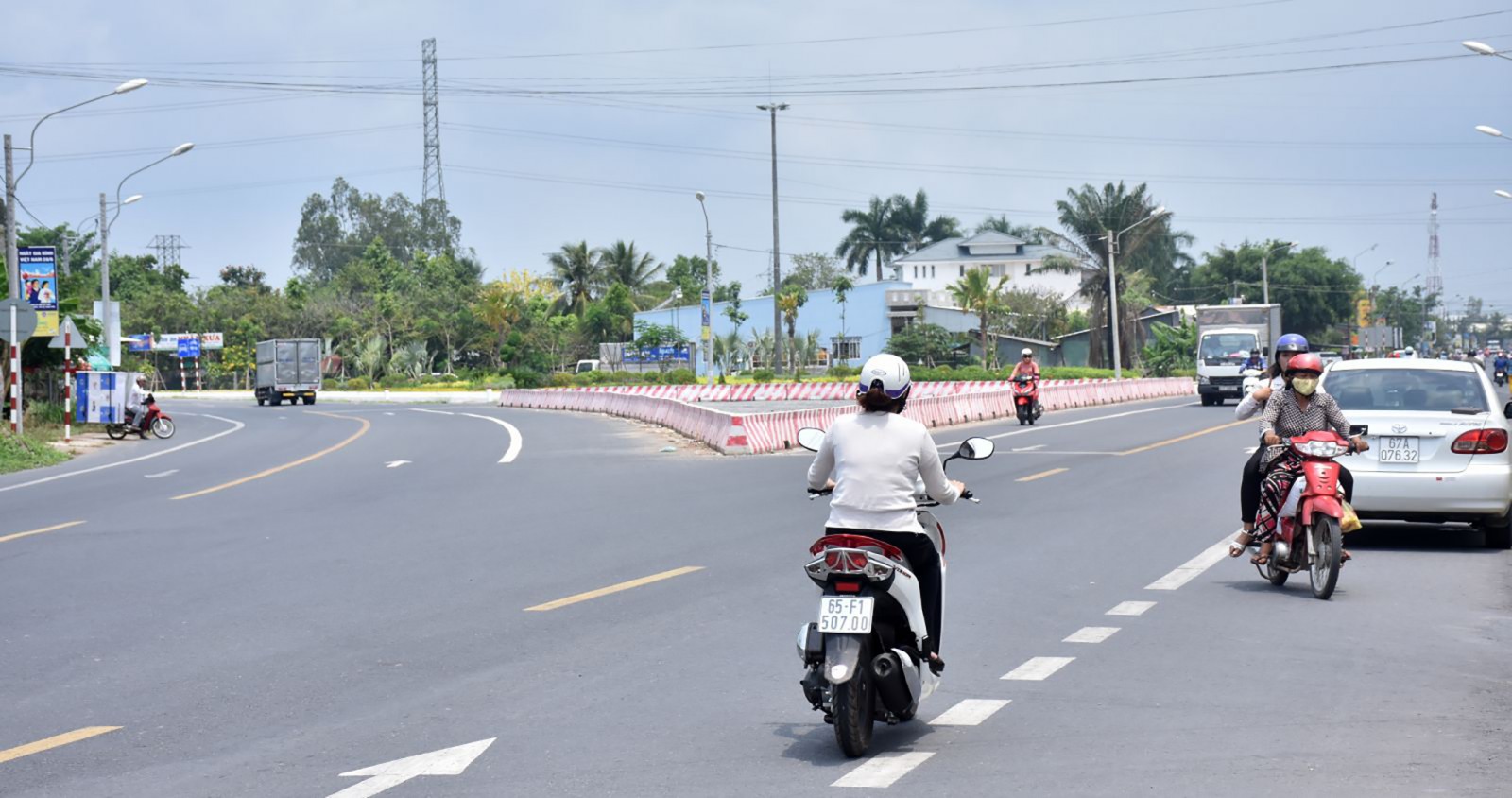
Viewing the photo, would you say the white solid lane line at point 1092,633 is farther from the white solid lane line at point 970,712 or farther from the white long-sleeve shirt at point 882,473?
the white long-sleeve shirt at point 882,473

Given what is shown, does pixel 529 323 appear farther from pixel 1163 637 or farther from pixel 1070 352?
pixel 1163 637

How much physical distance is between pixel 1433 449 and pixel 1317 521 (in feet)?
9.51

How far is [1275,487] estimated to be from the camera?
10.8 metres

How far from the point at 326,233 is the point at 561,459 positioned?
408 ft

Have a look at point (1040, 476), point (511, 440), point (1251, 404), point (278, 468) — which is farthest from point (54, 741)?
point (511, 440)

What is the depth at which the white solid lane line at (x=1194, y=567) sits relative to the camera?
36.4 feet

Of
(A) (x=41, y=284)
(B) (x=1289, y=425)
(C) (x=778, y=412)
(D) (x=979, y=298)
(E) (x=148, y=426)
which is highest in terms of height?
(D) (x=979, y=298)

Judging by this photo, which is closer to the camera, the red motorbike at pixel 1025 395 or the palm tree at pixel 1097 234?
the red motorbike at pixel 1025 395

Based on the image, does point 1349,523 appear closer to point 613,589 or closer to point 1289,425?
point 1289,425

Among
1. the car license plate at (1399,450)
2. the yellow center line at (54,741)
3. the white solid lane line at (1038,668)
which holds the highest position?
the car license plate at (1399,450)

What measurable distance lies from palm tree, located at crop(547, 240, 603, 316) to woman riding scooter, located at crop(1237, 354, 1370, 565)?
93577 millimetres

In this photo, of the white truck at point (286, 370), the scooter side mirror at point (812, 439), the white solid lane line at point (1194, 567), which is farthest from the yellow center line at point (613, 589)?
the white truck at point (286, 370)

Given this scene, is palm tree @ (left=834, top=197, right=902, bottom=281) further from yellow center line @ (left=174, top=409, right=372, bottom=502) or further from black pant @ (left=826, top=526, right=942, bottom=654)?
black pant @ (left=826, top=526, right=942, bottom=654)

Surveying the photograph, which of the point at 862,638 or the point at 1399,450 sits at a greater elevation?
the point at 1399,450
